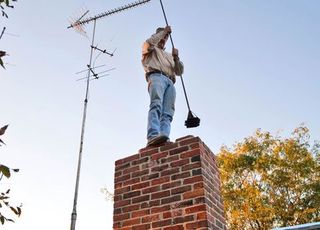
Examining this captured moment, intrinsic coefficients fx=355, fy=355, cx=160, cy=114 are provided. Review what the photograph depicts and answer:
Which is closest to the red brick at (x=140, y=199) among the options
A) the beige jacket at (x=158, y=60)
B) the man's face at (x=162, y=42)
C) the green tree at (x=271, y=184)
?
the beige jacket at (x=158, y=60)

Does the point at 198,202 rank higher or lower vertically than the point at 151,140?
lower

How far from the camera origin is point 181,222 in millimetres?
2674

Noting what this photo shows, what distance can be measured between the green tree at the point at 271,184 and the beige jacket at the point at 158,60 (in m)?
11.6

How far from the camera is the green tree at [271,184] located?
14.1 m

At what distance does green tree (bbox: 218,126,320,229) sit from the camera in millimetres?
14055

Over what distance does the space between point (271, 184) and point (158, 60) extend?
12360 millimetres

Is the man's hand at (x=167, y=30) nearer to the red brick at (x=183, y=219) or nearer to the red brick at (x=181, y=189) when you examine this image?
the red brick at (x=181, y=189)

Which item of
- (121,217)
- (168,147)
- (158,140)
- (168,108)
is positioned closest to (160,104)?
(168,108)

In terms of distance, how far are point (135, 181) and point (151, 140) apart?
1.30 ft

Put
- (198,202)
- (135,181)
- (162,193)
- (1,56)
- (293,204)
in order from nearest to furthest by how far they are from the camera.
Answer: (1,56)
(198,202)
(162,193)
(135,181)
(293,204)

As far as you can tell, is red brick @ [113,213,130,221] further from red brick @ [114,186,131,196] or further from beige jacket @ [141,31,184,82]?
beige jacket @ [141,31,184,82]

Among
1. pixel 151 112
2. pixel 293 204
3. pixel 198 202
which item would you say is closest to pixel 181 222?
pixel 198 202

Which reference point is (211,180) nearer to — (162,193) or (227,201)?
(162,193)

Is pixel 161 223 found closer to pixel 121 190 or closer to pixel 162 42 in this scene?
pixel 121 190
